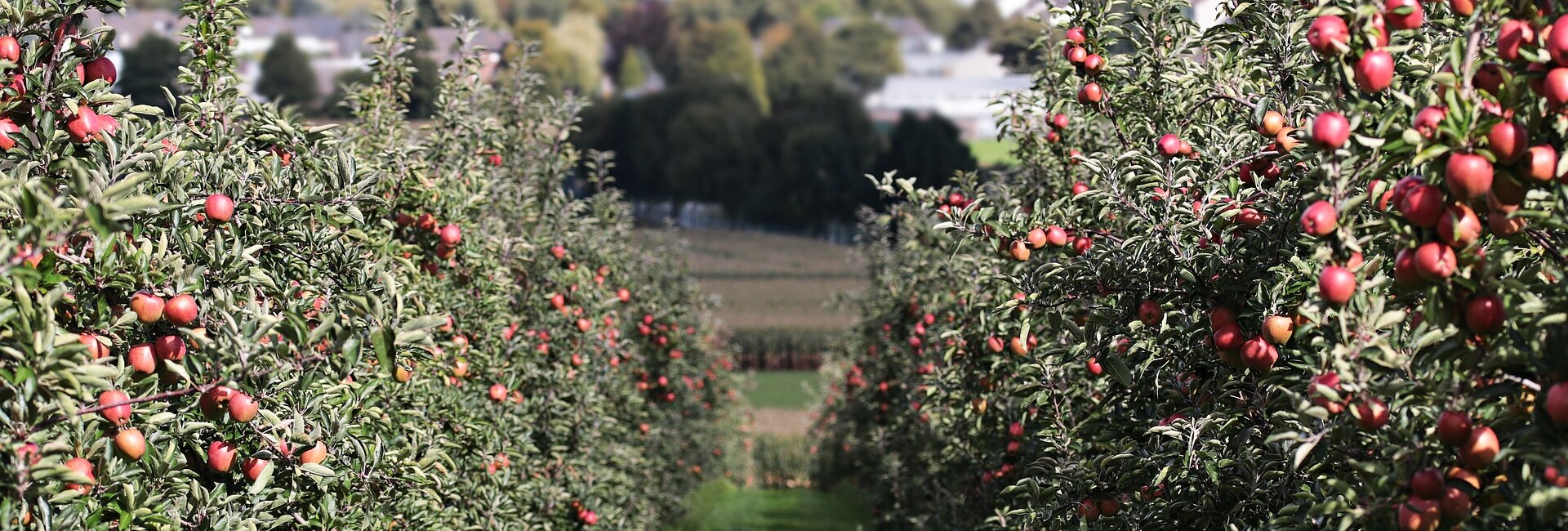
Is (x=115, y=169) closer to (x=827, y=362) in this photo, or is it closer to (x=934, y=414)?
(x=934, y=414)

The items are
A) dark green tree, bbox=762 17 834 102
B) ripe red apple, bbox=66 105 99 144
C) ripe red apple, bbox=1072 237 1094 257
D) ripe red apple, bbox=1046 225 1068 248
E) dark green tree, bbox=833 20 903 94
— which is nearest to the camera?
ripe red apple, bbox=66 105 99 144

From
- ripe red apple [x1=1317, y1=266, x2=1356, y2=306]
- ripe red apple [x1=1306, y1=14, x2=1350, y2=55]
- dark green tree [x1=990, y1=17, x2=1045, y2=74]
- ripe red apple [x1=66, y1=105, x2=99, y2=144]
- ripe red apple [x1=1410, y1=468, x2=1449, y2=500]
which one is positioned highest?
ripe red apple [x1=1306, y1=14, x2=1350, y2=55]

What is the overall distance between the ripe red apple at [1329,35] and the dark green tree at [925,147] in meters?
38.5

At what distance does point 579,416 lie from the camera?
7.52m

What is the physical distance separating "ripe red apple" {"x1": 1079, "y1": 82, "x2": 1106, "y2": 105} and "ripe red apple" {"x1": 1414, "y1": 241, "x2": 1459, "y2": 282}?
2396 millimetres

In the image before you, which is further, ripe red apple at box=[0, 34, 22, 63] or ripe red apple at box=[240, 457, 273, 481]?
ripe red apple at box=[240, 457, 273, 481]

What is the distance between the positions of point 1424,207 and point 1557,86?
0.85 ft

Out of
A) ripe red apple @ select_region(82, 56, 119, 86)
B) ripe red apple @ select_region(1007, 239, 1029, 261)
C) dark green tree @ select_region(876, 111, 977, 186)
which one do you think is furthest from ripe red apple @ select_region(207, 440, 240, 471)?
dark green tree @ select_region(876, 111, 977, 186)

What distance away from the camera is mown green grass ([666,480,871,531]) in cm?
1561

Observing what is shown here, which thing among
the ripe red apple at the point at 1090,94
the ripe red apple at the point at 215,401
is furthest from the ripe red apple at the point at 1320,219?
the ripe red apple at the point at 215,401

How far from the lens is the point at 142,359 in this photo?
259 centimetres

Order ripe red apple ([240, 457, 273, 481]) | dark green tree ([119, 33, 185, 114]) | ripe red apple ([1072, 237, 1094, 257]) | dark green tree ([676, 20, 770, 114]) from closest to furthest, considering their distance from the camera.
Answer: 1. ripe red apple ([240, 457, 273, 481])
2. ripe red apple ([1072, 237, 1094, 257])
3. dark green tree ([119, 33, 185, 114])
4. dark green tree ([676, 20, 770, 114])

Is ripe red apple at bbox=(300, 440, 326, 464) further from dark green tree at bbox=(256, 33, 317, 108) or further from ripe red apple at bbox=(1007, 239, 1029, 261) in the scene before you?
dark green tree at bbox=(256, 33, 317, 108)

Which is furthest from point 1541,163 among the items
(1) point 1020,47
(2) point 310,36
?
(2) point 310,36
